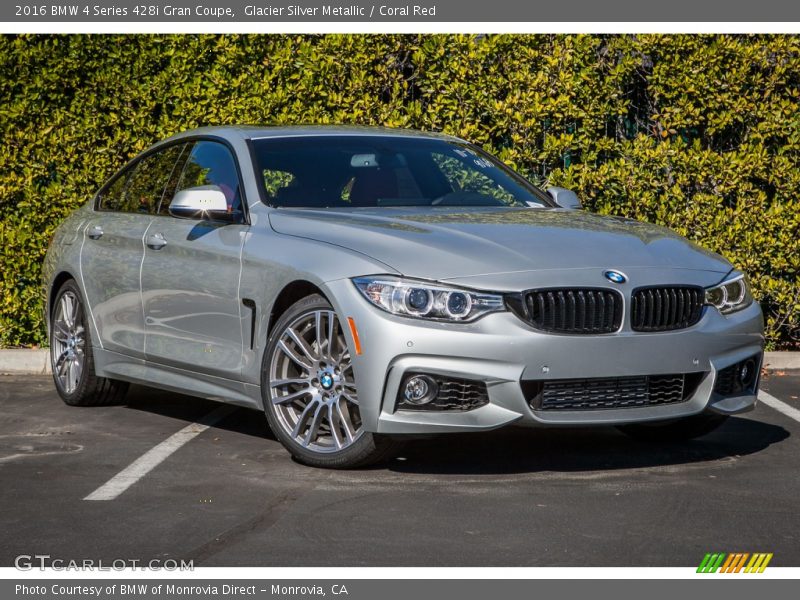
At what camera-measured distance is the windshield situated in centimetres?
771

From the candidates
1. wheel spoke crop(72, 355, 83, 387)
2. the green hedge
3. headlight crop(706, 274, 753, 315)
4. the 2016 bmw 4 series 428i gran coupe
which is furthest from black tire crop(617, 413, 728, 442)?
the green hedge

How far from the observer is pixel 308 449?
6.88 metres

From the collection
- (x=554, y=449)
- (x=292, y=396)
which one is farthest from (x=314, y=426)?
(x=554, y=449)

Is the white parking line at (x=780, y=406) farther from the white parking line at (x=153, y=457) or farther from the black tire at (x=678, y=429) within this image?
the white parking line at (x=153, y=457)

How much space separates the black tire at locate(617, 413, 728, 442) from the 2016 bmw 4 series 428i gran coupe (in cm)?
1

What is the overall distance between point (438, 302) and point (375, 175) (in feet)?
5.70

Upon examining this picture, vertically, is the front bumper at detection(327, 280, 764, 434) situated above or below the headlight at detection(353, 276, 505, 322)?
below

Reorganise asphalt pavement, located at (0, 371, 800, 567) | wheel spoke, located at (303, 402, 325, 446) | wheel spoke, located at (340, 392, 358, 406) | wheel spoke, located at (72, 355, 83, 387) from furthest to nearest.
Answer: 1. wheel spoke, located at (72, 355, 83, 387)
2. wheel spoke, located at (303, 402, 325, 446)
3. wheel spoke, located at (340, 392, 358, 406)
4. asphalt pavement, located at (0, 371, 800, 567)

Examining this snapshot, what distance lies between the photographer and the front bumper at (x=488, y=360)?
6336mm

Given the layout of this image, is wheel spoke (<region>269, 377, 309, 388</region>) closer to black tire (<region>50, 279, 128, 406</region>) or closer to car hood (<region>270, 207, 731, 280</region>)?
car hood (<region>270, 207, 731, 280</region>)

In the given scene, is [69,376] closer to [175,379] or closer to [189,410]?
[189,410]

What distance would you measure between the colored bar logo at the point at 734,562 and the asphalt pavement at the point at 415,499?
7 centimetres

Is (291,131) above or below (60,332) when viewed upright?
above

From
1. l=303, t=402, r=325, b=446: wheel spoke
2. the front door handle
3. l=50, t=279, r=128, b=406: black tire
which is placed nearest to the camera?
l=303, t=402, r=325, b=446: wheel spoke
